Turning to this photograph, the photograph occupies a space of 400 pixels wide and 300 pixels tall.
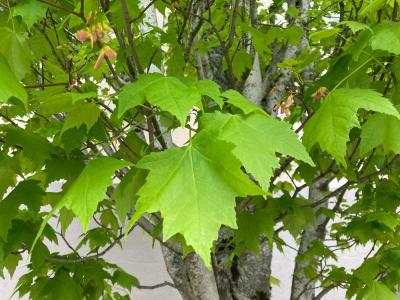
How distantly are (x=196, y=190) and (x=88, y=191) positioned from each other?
0.49ft

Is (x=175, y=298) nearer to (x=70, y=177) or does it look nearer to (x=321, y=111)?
(x=70, y=177)

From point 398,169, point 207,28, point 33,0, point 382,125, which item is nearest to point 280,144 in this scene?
point 382,125

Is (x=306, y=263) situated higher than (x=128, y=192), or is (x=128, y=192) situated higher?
(x=306, y=263)

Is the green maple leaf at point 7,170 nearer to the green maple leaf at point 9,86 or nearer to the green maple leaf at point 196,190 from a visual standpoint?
the green maple leaf at point 9,86

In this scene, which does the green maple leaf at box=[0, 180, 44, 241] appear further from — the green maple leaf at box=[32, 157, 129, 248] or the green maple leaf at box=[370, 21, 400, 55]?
the green maple leaf at box=[370, 21, 400, 55]

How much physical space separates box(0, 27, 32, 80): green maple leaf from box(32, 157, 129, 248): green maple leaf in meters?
0.34

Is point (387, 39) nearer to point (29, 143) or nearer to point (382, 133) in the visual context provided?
point (382, 133)

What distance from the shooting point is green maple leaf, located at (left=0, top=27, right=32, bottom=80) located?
891 mm

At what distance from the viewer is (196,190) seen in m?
0.58

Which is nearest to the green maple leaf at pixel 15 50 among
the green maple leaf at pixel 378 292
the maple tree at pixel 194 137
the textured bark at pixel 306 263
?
the maple tree at pixel 194 137

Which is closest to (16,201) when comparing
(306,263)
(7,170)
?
(7,170)

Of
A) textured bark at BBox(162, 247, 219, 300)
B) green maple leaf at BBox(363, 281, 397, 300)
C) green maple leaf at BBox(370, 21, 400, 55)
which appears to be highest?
green maple leaf at BBox(370, 21, 400, 55)

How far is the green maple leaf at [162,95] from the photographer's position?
2.09 ft

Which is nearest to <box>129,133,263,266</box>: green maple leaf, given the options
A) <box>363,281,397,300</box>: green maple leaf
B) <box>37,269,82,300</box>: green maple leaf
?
<box>37,269,82,300</box>: green maple leaf
